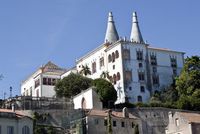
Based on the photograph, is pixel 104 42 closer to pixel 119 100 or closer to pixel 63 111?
pixel 119 100

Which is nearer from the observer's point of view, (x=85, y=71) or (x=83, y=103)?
(x=83, y=103)

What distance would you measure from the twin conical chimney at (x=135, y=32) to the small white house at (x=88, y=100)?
89.5 ft

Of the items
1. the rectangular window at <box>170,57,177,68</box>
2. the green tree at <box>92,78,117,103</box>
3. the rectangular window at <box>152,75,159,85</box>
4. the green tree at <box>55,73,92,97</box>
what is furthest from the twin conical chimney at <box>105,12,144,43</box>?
the green tree at <box>92,78,117,103</box>

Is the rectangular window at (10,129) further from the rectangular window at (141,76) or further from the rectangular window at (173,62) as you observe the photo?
the rectangular window at (173,62)

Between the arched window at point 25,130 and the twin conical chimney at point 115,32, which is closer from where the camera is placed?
the arched window at point 25,130

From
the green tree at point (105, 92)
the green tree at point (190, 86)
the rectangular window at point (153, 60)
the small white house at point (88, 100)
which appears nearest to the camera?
the small white house at point (88, 100)

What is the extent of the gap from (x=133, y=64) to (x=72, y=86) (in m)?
14.8

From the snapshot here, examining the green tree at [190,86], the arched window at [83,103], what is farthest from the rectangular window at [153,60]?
the arched window at [83,103]

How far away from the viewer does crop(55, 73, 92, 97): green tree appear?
10225cm

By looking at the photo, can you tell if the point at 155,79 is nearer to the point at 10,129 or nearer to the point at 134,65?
the point at 134,65

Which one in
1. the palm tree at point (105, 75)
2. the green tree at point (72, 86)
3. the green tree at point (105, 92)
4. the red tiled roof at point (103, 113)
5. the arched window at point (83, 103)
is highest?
the palm tree at point (105, 75)

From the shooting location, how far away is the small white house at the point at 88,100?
90.6 metres

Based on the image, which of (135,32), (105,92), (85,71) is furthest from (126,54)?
(105,92)

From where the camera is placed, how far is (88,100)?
92125 millimetres
